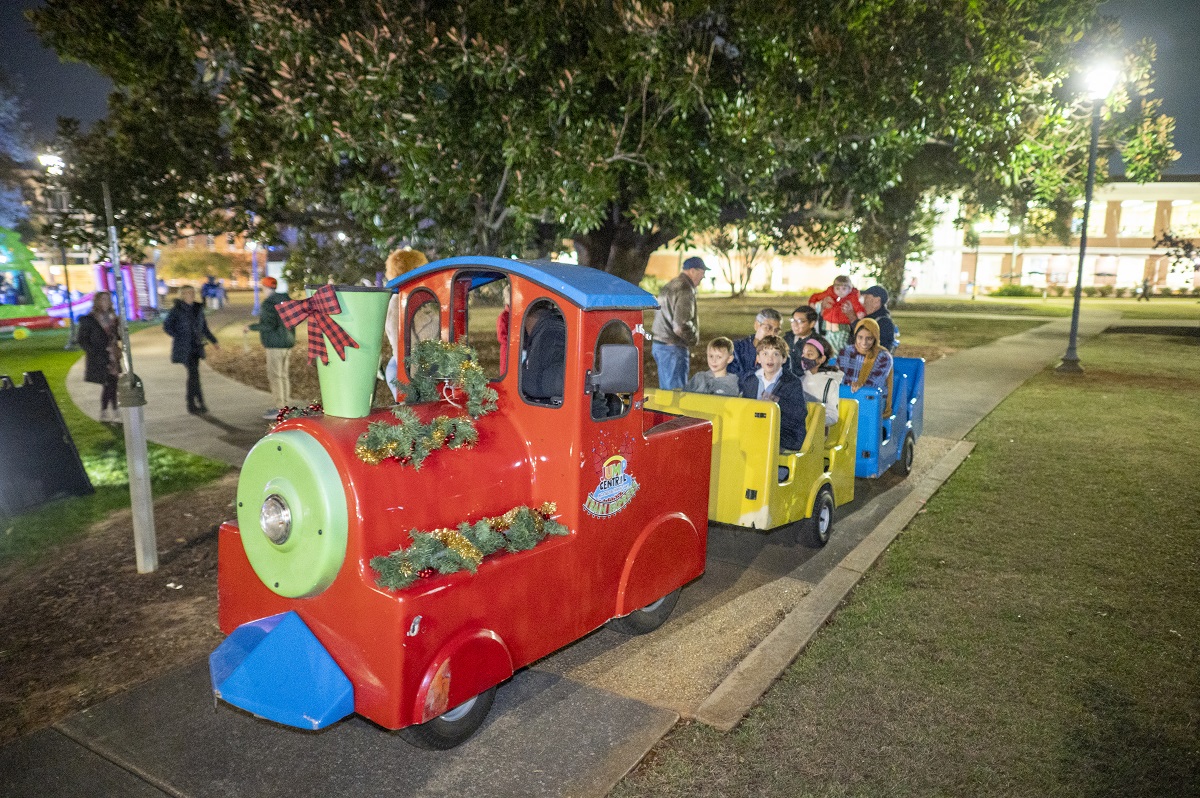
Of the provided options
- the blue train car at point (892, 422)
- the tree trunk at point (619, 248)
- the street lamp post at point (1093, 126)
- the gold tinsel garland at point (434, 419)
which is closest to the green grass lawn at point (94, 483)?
the gold tinsel garland at point (434, 419)

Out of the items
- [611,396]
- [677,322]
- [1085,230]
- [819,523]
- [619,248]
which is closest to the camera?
[611,396]

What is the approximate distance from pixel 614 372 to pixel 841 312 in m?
6.17

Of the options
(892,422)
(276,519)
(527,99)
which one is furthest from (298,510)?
(527,99)

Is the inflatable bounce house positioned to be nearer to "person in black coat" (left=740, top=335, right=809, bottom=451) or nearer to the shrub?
"person in black coat" (left=740, top=335, right=809, bottom=451)

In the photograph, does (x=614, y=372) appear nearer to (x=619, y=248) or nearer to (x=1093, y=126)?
(x=619, y=248)

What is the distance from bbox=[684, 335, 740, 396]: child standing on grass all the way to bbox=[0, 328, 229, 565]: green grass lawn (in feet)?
16.2

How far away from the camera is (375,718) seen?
3.14m

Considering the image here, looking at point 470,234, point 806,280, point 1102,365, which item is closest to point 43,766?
point 470,234

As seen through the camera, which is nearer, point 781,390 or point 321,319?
point 321,319

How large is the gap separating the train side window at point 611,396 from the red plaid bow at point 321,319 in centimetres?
118

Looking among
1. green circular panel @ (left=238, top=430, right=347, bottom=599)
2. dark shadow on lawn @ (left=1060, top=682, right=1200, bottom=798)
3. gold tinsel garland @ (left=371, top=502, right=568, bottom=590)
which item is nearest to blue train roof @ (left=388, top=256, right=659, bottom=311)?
gold tinsel garland @ (left=371, top=502, right=568, bottom=590)

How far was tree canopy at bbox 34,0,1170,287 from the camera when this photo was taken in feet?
27.0

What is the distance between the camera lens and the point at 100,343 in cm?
1022

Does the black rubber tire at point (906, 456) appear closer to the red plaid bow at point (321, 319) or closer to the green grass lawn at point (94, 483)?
the red plaid bow at point (321, 319)
